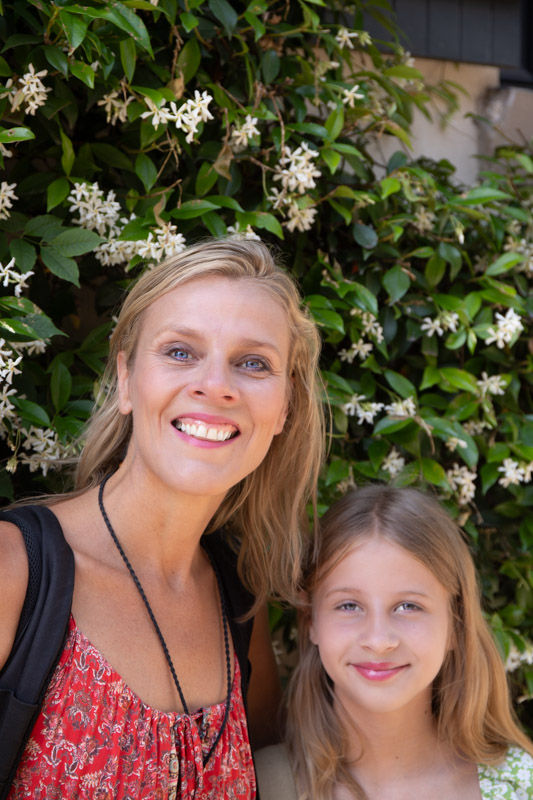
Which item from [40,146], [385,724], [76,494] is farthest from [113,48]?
[385,724]

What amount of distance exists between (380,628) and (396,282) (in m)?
0.84

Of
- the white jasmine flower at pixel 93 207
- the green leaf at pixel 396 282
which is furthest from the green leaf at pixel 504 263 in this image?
the white jasmine flower at pixel 93 207

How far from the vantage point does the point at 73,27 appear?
160 centimetres

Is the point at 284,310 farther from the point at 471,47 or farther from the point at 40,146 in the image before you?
the point at 471,47

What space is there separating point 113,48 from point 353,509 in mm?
1043

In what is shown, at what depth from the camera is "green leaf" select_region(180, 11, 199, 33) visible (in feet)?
5.98

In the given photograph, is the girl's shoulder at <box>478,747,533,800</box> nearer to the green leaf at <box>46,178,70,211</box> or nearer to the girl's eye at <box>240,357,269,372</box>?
the girl's eye at <box>240,357,269,372</box>

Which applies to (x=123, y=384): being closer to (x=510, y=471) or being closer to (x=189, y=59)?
(x=189, y=59)

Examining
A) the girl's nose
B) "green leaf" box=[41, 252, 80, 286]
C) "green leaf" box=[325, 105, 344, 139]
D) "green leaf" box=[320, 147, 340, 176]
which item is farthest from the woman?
"green leaf" box=[325, 105, 344, 139]

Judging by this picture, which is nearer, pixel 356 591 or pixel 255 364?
pixel 255 364

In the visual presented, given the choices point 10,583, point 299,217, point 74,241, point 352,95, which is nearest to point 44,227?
point 74,241

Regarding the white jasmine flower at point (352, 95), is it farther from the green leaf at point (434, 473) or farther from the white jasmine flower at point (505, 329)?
the green leaf at point (434, 473)

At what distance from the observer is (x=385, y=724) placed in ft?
6.16

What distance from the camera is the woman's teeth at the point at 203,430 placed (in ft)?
5.25
